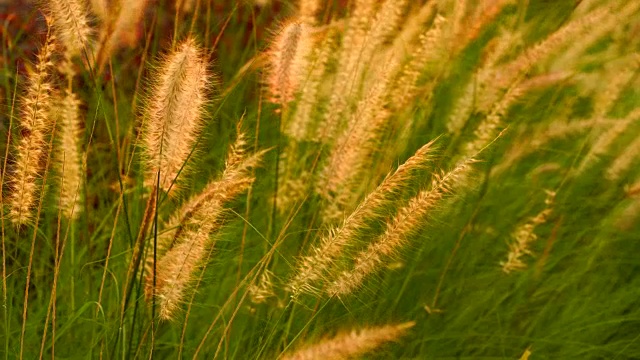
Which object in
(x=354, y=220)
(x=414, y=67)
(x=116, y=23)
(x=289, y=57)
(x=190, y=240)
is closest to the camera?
(x=354, y=220)

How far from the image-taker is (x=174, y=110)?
1.25 metres

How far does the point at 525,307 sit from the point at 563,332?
0.14 metres

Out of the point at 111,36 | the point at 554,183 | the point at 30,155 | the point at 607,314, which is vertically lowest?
the point at 607,314

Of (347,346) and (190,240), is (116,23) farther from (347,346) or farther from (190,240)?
(347,346)

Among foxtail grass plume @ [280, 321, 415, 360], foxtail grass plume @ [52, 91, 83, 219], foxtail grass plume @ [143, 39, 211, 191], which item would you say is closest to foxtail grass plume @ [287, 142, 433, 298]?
foxtail grass plume @ [280, 321, 415, 360]

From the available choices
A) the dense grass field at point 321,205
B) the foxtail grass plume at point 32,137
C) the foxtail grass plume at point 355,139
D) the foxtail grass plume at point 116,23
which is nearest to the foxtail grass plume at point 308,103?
the dense grass field at point 321,205

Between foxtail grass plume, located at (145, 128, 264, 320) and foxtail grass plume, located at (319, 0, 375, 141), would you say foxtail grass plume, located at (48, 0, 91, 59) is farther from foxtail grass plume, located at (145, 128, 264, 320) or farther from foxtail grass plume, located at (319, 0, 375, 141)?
foxtail grass plume, located at (319, 0, 375, 141)

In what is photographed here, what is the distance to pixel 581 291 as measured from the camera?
2223 mm

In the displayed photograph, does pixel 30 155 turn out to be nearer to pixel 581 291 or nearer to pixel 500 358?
pixel 500 358

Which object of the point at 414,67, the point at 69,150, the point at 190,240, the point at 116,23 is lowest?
the point at 190,240

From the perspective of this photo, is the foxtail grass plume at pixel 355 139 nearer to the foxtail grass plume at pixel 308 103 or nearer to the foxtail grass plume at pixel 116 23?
the foxtail grass plume at pixel 308 103

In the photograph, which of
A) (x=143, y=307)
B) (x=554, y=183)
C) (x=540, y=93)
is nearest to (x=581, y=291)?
A: (x=554, y=183)

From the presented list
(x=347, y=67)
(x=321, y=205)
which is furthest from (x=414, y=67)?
(x=321, y=205)

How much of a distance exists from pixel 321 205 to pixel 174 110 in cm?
73
